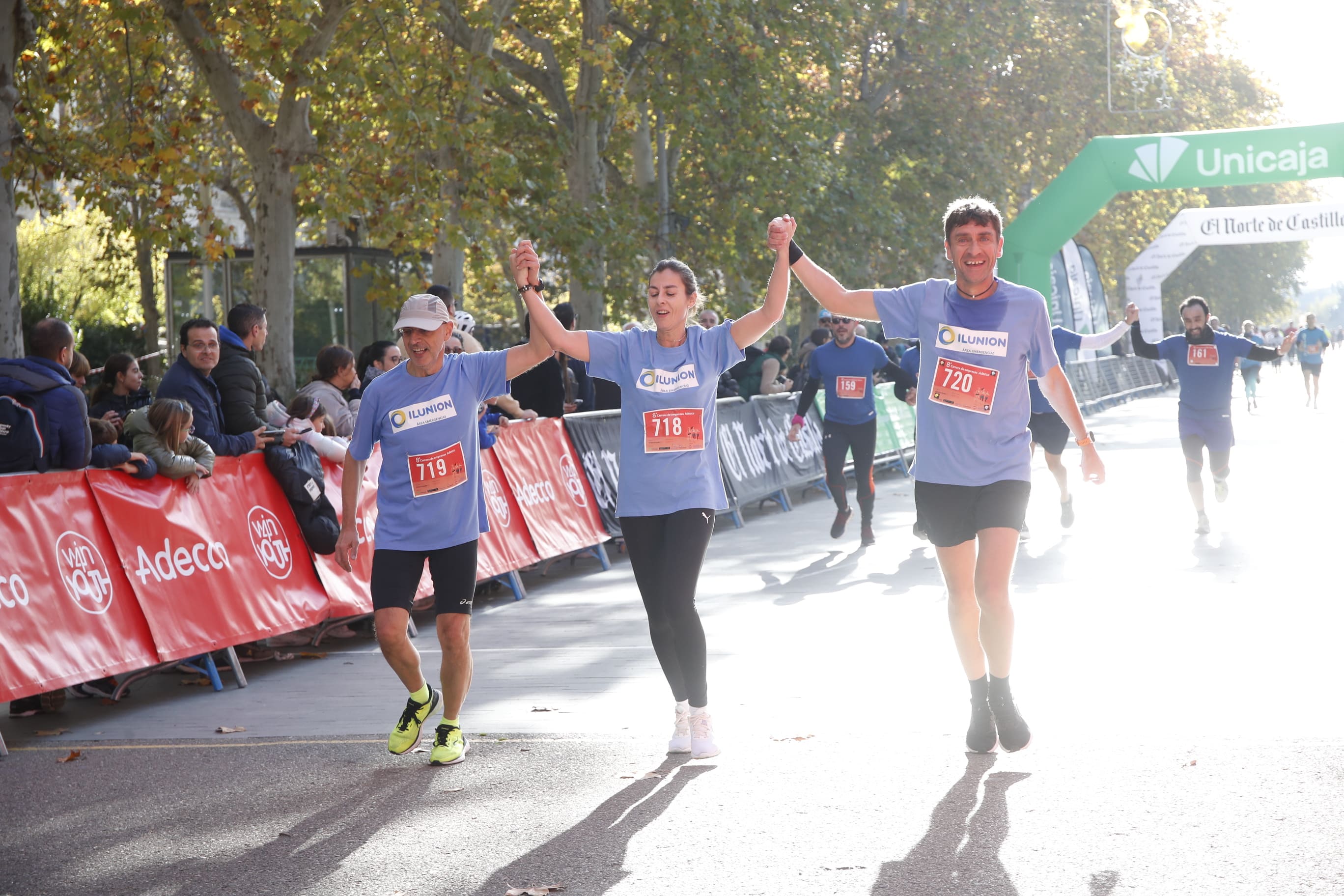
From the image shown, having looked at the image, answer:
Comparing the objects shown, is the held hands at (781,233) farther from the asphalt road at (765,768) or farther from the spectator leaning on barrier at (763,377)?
the spectator leaning on barrier at (763,377)

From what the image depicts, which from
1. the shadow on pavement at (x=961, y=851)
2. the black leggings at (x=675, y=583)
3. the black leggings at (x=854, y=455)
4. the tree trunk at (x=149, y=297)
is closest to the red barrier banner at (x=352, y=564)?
the black leggings at (x=675, y=583)

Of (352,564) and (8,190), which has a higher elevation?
(8,190)

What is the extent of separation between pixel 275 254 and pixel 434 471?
10211mm

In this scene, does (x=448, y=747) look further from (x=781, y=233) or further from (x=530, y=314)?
(x=781, y=233)

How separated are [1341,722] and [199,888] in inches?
162

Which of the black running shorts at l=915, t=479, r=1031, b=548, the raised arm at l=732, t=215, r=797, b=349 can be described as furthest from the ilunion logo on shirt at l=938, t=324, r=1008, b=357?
the raised arm at l=732, t=215, r=797, b=349

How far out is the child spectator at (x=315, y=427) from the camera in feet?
29.1

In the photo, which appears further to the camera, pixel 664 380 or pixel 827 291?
pixel 664 380

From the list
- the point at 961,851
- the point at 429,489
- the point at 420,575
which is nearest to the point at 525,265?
the point at 429,489

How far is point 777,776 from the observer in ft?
18.2

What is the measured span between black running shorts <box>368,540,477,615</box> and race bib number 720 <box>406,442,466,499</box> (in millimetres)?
229

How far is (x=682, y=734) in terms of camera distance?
5.94m

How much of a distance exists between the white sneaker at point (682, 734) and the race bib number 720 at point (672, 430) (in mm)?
975

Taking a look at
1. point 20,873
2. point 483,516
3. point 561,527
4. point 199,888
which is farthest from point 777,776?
point 561,527
